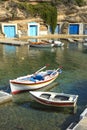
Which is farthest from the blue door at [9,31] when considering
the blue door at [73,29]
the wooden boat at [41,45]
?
the blue door at [73,29]

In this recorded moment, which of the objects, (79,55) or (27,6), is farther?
(27,6)

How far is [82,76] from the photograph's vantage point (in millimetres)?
45250

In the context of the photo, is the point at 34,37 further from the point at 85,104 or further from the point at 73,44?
the point at 85,104

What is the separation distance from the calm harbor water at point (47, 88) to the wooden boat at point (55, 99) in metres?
0.52

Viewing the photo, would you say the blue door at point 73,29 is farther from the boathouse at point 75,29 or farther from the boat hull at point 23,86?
the boat hull at point 23,86

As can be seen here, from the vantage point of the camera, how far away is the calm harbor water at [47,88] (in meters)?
29.4

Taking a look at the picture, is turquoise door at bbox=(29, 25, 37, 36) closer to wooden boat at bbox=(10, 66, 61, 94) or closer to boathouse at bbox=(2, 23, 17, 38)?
boathouse at bbox=(2, 23, 17, 38)

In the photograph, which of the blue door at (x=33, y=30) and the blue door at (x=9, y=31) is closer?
the blue door at (x=9, y=31)

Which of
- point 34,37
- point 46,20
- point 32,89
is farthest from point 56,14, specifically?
point 32,89

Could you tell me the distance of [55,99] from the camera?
33219mm

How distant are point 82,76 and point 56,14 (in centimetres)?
5013

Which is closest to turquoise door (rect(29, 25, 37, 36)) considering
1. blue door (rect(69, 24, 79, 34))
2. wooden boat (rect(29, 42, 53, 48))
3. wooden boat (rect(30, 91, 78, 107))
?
blue door (rect(69, 24, 79, 34))

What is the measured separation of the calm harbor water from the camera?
29.4 metres

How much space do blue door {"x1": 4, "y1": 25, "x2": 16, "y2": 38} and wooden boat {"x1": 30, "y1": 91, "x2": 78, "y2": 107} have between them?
177 feet
